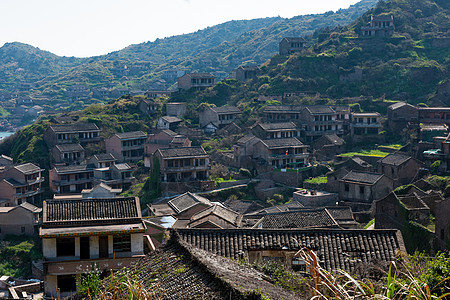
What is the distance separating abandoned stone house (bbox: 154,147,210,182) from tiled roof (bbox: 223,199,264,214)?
5829mm

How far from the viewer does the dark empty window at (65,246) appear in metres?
20.4

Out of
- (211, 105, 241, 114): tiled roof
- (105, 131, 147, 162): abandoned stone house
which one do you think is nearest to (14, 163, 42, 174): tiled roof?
(105, 131, 147, 162): abandoned stone house

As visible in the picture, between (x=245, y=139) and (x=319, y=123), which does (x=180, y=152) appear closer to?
(x=245, y=139)

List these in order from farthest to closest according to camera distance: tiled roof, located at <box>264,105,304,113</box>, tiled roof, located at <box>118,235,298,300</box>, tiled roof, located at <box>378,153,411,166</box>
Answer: tiled roof, located at <box>264,105,304,113</box>, tiled roof, located at <box>378,153,411,166</box>, tiled roof, located at <box>118,235,298,300</box>

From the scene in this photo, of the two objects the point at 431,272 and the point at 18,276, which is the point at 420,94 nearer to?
the point at 18,276

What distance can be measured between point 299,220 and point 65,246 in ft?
62.8

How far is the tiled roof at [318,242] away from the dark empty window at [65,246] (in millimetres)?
7805

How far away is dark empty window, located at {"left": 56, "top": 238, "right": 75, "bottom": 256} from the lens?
20391mm

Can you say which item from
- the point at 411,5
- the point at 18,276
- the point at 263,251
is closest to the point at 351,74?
the point at 411,5

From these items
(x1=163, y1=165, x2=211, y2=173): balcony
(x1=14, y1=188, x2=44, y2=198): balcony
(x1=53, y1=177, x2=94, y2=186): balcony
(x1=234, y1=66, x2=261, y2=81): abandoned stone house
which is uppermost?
(x1=234, y1=66, x2=261, y2=81): abandoned stone house

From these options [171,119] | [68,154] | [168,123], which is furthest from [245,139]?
[68,154]

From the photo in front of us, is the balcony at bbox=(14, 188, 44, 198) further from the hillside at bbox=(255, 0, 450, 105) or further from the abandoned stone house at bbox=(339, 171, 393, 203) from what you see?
the hillside at bbox=(255, 0, 450, 105)

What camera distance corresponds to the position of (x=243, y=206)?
5100 centimetres

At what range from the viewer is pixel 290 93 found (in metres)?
77.9
